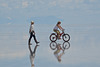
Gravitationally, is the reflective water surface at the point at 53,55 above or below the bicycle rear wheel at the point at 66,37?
below

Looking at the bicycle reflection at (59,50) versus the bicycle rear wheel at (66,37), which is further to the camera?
the bicycle rear wheel at (66,37)

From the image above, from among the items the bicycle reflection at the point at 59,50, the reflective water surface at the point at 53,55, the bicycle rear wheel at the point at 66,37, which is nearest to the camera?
the reflective water surface at the point at 53,55

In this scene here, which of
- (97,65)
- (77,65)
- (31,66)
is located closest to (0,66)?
(31,66)

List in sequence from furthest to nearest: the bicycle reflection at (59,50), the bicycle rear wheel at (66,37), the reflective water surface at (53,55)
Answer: the bicycle rear wheel at (66,37)
the bicycle reflection at (59,50)
the reflective water surface at (53,55)

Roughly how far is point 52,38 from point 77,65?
11982mm

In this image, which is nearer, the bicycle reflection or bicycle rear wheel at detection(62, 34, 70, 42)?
the bicycle reflection

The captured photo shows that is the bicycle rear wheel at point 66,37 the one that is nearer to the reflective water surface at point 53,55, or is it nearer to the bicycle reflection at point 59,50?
the reflective water surface at point 53,55

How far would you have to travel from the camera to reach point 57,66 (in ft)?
35.2

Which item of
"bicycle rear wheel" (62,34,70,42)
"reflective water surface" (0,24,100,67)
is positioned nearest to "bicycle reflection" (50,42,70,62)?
"reflective water surface" (0,24,100,67)

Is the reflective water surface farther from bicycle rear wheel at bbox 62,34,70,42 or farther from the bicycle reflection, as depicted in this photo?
bicycle rear wheel at bbox 62,34,70,42

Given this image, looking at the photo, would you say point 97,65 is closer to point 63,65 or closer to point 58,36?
point 63,65

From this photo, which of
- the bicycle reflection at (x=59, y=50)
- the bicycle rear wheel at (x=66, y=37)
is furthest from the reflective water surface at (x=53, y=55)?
the bicycle rear wheel at (x=66, y=37)

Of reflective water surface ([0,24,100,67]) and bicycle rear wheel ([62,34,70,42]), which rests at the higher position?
bicycle rear wheel ([62,34,70,42])

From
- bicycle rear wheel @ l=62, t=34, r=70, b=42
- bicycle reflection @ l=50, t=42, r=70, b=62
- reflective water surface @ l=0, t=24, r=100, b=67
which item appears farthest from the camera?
bicycle rear wheel @ l=62, t=34, r=70, b=42
